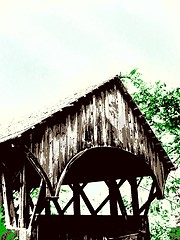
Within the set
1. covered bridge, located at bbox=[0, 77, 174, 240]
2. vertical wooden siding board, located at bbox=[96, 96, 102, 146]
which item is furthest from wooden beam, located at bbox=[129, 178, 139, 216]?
vertical wooden siding board, located at bbox=[96, 96, 102, 146]

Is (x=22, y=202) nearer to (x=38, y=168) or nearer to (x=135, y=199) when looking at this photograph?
(x=38, y=168)

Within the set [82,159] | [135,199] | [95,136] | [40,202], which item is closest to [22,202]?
[40,202]

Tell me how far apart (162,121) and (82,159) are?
606 centimetres

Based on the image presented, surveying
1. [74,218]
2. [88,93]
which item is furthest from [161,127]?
[88,93]

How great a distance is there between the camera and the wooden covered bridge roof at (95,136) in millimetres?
6812

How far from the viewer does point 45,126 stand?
6.98 metres

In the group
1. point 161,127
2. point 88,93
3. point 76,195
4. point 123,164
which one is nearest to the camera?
point 88,93

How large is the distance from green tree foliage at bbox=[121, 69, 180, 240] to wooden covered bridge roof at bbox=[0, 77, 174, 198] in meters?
4.95

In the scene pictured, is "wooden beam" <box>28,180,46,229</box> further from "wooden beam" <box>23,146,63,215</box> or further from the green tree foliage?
the green tree foliage

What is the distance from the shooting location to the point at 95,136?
830 cm

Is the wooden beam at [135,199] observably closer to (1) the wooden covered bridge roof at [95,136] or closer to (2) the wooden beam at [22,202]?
(1) the wooden covered bridge roof at [95,136]

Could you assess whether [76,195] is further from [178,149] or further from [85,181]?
[178,149]

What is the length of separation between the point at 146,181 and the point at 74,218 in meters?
7.88

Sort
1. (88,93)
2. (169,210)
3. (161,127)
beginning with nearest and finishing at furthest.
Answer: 1. (88,93)
2. (161,127)
3. (169,210)
